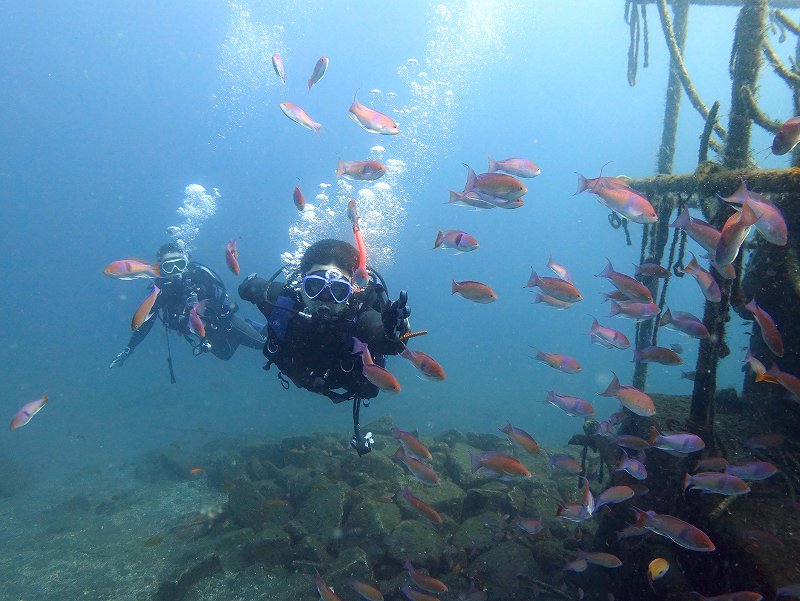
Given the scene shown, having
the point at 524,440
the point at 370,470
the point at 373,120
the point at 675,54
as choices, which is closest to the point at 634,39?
the point at 675,54

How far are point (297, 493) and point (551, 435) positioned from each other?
80.1ft

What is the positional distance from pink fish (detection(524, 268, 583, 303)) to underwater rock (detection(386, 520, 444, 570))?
3.58m

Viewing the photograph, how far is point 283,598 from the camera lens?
5.08 m

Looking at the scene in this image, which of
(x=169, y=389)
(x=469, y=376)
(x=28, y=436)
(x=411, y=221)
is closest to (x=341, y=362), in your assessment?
(x=28, y=436)

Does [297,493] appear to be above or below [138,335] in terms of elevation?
below

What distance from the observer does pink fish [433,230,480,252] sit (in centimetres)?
504

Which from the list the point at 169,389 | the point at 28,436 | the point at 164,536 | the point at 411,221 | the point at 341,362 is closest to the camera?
the point at 341,362

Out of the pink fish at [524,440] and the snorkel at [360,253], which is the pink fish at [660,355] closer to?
the pink fish at [524,440]

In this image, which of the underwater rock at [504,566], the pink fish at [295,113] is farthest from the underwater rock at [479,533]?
the pink fish at [295,113]

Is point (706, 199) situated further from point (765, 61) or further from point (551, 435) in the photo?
point (551, 435)

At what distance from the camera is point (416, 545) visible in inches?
211

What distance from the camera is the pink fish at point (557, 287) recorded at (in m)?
5.05

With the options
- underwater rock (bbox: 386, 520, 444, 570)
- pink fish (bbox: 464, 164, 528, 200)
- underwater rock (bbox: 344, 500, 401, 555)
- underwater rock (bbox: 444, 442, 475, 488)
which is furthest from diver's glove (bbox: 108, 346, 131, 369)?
pink fish (bbox: 464, 164, 528, 200)

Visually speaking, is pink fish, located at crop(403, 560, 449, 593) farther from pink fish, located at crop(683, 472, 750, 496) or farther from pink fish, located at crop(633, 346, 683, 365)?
pink fish, located at crop(633, 346, 683, 365)
